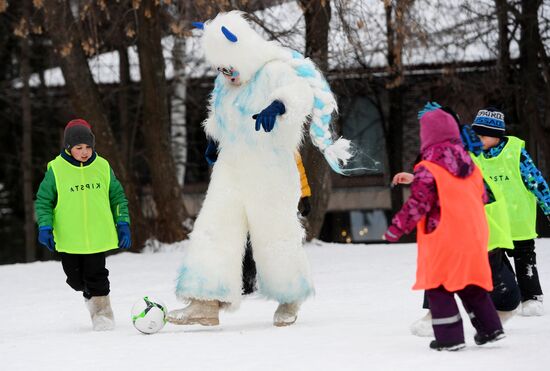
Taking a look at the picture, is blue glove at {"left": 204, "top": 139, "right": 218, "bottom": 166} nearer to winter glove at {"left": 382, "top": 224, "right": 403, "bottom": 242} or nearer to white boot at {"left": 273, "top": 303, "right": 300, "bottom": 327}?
white boot at {"left": 273, "top": 303, "right": 300, "bottom": 327}

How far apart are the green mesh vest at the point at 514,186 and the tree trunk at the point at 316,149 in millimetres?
6131

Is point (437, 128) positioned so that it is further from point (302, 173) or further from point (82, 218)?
point (82, 218)

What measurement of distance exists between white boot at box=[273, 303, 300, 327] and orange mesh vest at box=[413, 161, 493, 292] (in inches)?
67.0

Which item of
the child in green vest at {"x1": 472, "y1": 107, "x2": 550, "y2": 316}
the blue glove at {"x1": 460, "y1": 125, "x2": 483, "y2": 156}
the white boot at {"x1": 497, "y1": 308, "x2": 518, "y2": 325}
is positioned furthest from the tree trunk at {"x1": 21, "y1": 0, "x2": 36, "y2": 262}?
the blue glove at {"x1": 460, "y1": 125, "x2": 483, "y2": 156}

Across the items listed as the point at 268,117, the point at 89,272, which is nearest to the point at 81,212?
the point at 89,272

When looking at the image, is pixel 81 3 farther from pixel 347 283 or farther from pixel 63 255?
pixel 63 255

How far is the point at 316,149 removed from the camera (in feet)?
45.1

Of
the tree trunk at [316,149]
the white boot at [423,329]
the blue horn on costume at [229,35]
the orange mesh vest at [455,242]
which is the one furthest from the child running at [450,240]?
the tree trunk at [316,149]

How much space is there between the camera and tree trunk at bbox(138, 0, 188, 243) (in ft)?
47.2

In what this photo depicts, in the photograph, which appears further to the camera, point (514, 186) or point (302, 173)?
point (302, 173)

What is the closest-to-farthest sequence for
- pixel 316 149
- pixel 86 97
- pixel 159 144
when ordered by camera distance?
pixel 316 149 < pixel 86 97 < pixel 159 144

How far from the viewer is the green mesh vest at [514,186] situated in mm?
7109

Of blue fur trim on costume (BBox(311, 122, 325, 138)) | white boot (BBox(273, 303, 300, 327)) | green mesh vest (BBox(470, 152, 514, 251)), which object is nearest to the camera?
green mesh vest (BBox(470, 152, 514, 251))

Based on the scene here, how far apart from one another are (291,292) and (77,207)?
156cm
